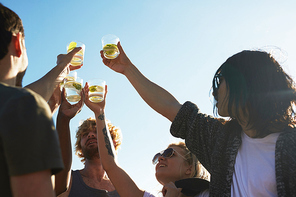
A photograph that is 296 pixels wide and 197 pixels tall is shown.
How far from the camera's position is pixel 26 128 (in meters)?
1.39

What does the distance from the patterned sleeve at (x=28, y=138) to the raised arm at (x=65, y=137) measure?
1868 mm

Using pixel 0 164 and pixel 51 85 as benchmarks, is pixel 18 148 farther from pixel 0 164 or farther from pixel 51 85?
pixel 51 85

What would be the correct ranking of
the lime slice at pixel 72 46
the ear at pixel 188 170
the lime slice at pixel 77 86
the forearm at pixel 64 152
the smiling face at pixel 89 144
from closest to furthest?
the forearm at pixel 64 152
the lime slice at pixel 77 86
the lime slice at pixel 72 46
the ear at pixel 188 170
the smiling face at pixel 89 144

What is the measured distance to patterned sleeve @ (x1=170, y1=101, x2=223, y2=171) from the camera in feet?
9.75

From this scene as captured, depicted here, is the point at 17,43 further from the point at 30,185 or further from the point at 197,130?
the point at 197,130

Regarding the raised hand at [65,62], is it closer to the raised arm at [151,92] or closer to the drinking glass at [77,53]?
the drinking glass at [77,53]

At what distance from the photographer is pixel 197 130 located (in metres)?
3.01

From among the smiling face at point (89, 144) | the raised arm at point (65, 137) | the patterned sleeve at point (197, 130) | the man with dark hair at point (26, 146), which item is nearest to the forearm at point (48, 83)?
the raised arm at point (65, 137)

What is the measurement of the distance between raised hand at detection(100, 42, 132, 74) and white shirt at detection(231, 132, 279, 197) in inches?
71.3

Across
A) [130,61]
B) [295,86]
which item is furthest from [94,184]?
[295,86]

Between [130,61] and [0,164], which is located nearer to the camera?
[0,164]

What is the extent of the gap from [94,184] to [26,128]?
3.86m

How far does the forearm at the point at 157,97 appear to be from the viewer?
322 cm

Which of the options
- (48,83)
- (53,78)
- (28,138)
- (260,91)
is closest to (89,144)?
(53,78)
